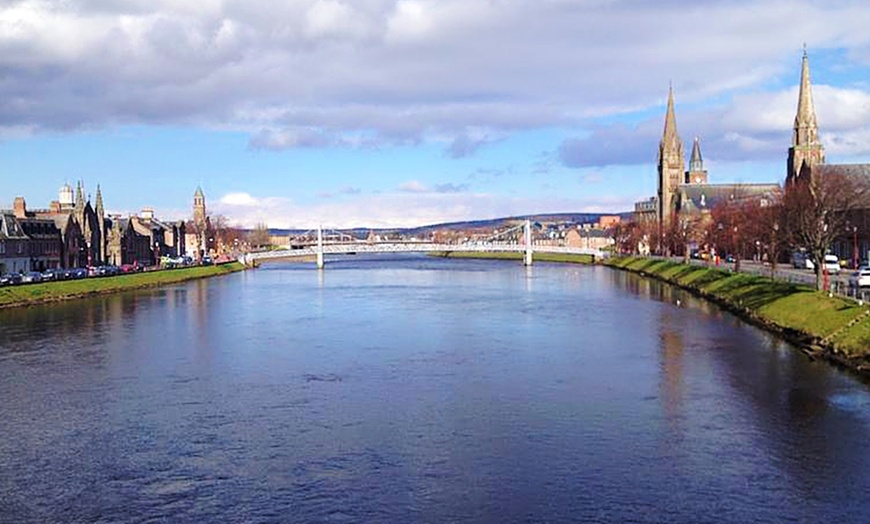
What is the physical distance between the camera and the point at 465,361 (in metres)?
30.1

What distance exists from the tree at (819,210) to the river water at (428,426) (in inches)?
344

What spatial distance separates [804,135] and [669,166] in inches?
1934

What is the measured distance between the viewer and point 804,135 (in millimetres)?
85688

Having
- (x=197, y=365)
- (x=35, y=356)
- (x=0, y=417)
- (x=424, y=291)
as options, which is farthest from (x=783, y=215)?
(x=0, y=417)

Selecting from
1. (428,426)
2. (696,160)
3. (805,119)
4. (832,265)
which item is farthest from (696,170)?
(428,426)

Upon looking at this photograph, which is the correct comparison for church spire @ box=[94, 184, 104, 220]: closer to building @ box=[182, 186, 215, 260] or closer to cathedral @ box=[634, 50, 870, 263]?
building @ box=[182, 186, 215, 260]

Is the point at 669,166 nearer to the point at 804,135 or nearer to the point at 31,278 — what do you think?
the point at 804,135

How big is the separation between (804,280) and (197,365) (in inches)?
1207

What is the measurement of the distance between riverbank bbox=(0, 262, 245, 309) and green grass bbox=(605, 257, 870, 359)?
39372 millimetres

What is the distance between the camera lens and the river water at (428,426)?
1538 centimetres

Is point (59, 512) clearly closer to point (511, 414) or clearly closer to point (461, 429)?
point (461, 429)

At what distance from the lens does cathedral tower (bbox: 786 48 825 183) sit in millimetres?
84000

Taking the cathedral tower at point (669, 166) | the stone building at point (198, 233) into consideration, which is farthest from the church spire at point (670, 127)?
the stone building at point (198, 233)

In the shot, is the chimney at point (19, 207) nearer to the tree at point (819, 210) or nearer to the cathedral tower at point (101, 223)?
the cathedral tower at point (101, 223)
